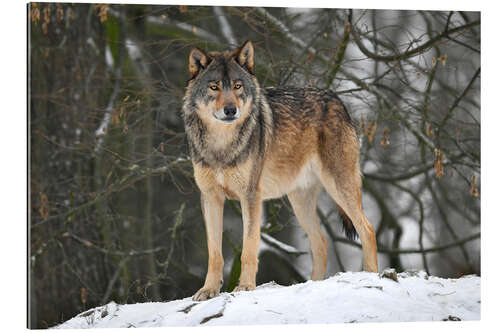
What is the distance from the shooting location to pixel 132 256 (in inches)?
321

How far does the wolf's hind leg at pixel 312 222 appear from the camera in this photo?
22.5 ft

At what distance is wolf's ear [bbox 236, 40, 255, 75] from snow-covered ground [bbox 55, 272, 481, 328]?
186cm

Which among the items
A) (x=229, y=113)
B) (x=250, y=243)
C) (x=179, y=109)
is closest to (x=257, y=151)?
(x=229, y=113)

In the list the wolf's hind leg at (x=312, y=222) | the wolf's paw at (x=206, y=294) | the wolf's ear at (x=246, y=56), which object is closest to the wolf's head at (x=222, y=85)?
the wolf's ear at (x=246, y=56)

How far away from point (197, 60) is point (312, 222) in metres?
2.02

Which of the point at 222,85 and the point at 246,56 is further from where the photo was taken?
the point at 246,56

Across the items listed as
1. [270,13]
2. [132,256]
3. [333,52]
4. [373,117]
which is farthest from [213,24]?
[132,256]

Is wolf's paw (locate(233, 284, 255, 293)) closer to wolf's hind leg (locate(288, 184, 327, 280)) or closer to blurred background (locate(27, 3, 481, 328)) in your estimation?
wolf's hind leg (locate(288, 184, 327, 280))

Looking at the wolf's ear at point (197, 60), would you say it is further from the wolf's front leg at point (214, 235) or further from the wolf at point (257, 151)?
the wolf's front leg at point (214, 235)

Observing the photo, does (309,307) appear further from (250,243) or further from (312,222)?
(312,222)

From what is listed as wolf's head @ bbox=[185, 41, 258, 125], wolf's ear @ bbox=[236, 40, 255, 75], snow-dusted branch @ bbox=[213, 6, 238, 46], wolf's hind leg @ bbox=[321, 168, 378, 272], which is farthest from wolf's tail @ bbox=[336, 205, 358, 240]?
snow-dusted branch @ bbox=[213, 6, 238, 46]

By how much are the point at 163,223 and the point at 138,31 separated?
2750mm

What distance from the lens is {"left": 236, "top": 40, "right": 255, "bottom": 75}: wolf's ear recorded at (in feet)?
19.5

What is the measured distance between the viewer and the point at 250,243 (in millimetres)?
5875
